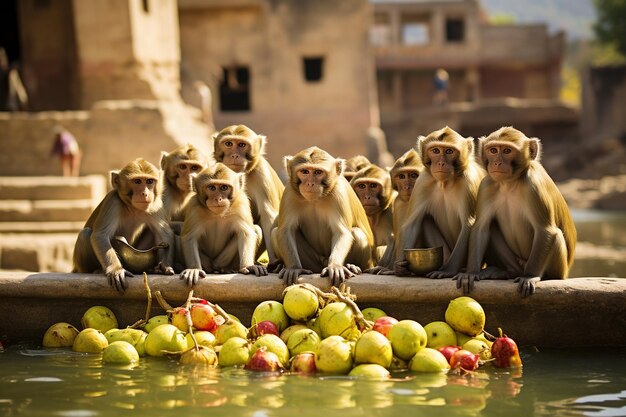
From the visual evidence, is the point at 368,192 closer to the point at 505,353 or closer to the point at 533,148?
the point at 533,148

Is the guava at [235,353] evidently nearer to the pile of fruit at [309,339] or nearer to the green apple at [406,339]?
the pile of fruit at [309,339]

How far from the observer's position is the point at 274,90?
2808cm

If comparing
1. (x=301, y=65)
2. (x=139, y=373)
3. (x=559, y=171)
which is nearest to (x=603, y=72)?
(x=559, y=171)

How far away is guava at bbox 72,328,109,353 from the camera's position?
7145 millimetres

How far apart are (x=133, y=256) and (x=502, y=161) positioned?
2.83 m

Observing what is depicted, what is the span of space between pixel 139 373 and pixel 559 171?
105 ft

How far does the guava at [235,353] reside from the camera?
6.57 m

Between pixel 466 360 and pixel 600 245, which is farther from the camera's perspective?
pixel 600 245

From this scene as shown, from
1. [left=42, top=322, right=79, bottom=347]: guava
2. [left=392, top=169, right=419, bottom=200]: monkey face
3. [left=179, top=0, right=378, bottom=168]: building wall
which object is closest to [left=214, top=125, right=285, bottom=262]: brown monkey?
[left=392, top=169, right=419, bottom=200]: monkey face

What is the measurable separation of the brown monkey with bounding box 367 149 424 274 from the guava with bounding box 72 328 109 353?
2.41 metres

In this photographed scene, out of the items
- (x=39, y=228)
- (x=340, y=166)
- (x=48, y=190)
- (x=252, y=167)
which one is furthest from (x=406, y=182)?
(x=48, y=190)

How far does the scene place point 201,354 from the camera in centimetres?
667

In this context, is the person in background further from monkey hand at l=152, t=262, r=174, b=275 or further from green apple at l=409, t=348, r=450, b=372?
green apple at l=409, t=348, r=450, b=372

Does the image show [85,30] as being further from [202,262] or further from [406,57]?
[406,57]
